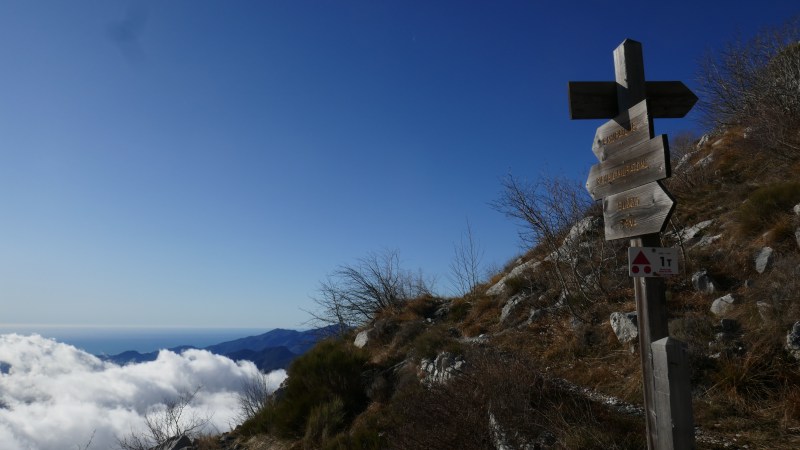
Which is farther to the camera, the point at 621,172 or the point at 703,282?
the point at 703,282

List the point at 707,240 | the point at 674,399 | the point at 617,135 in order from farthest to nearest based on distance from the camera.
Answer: the point at 707,240 < the point at 617,135 < the point at 674,399

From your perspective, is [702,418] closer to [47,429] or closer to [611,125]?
[611,125]

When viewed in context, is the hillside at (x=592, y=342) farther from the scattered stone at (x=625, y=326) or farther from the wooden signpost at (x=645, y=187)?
the wooden signpost at (x=645, y=187)

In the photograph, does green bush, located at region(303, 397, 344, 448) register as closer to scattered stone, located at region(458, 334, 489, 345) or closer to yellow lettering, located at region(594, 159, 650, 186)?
scattered stone, located at region(458, 334, 489, 345)

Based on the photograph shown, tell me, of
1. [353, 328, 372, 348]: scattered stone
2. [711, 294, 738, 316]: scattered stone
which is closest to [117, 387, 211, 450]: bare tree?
[353, 328, 372, 348]: scattered stone

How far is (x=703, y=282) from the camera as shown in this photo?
8.11 m

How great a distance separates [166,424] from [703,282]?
1629cm

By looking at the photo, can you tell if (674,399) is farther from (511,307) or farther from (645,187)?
(511,307)

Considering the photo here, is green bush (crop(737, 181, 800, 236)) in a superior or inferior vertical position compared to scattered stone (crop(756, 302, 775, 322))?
superior

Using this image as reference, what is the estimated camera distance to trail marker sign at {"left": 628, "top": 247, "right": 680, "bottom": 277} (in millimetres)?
3654

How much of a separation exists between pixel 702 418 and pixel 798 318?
1915 mm

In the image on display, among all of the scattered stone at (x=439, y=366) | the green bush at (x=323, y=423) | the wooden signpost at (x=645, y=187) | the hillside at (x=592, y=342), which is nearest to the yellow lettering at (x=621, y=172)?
the wooden signpost at (x=645, y=187)

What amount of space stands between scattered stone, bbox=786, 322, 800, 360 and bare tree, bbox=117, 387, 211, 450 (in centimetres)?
1422

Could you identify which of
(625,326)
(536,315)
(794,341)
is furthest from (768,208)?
(536,315)
